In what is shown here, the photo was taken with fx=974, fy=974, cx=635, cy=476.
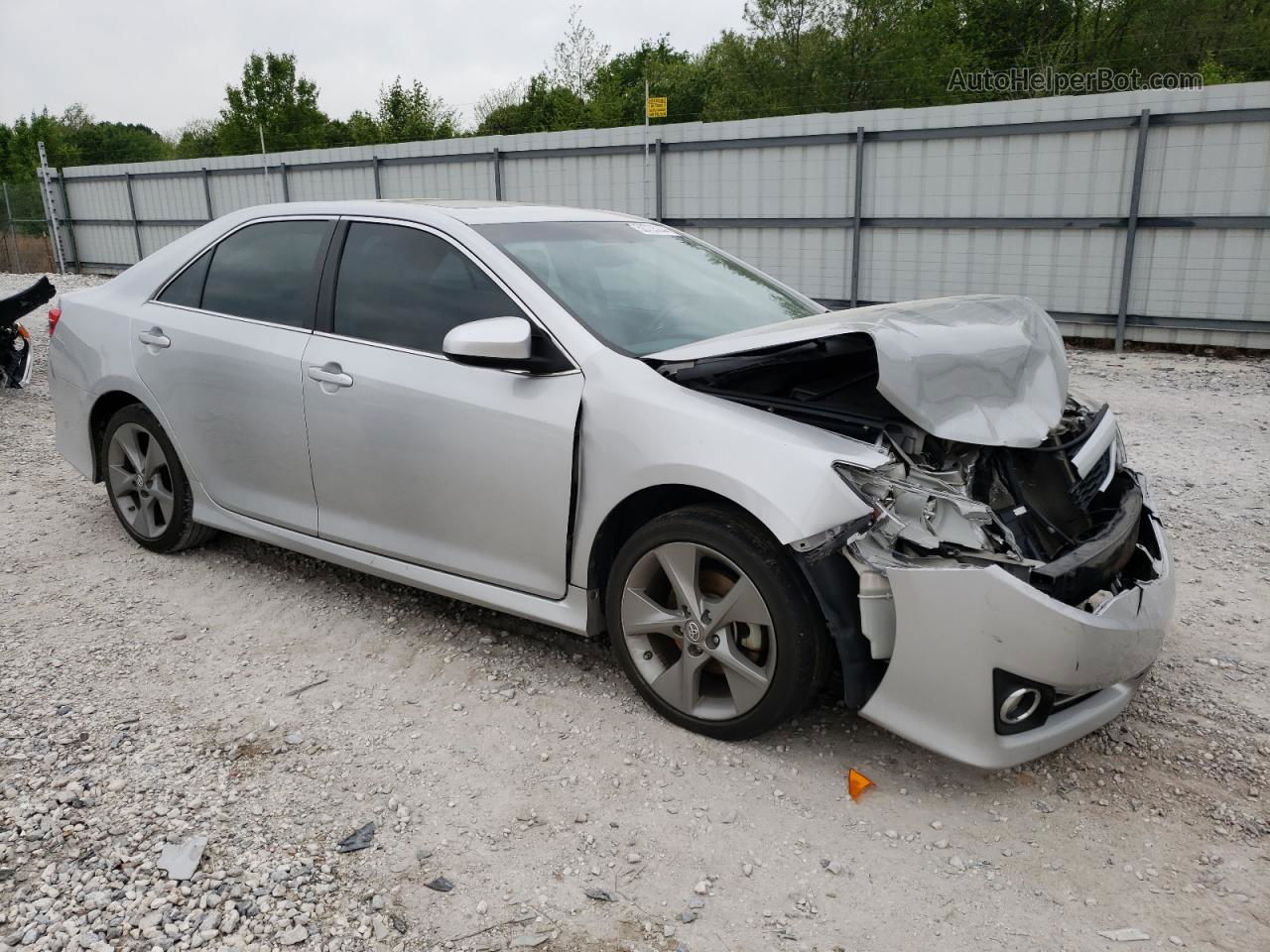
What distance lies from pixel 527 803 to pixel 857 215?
36.3 feet

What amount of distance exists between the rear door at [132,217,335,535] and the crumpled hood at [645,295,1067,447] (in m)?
→ 1.63

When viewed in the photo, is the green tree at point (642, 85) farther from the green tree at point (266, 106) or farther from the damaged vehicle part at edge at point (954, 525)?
the damaged vehicle part at edge at point (954, 525)

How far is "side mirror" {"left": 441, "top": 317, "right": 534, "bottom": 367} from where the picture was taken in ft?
10.0

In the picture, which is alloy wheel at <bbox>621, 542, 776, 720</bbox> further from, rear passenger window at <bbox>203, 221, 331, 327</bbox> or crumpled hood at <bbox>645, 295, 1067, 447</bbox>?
rear passenger window at <bbox>203, 221, 331, 327</bbox>

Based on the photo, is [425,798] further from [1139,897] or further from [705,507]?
[1139,897]

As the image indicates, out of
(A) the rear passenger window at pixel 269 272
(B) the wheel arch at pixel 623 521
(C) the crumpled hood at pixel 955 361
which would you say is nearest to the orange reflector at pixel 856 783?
(B) the wheel arch at pixel 623 521

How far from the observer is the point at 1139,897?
7.75 ft

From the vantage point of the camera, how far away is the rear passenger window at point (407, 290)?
11.2ft

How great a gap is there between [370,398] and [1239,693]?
3186mm

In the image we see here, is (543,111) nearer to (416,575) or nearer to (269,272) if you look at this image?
(269,272)

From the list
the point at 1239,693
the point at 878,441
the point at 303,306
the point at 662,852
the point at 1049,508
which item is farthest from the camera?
the point at 303,306

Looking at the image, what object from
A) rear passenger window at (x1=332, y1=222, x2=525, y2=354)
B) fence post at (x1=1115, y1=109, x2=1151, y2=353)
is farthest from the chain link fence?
rear passenger window at (x1=332, y1=222, x2=525, y2=354)

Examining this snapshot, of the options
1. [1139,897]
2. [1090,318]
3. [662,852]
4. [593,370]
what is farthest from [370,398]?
[1090,318]

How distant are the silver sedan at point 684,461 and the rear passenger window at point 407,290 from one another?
13 millimetres
